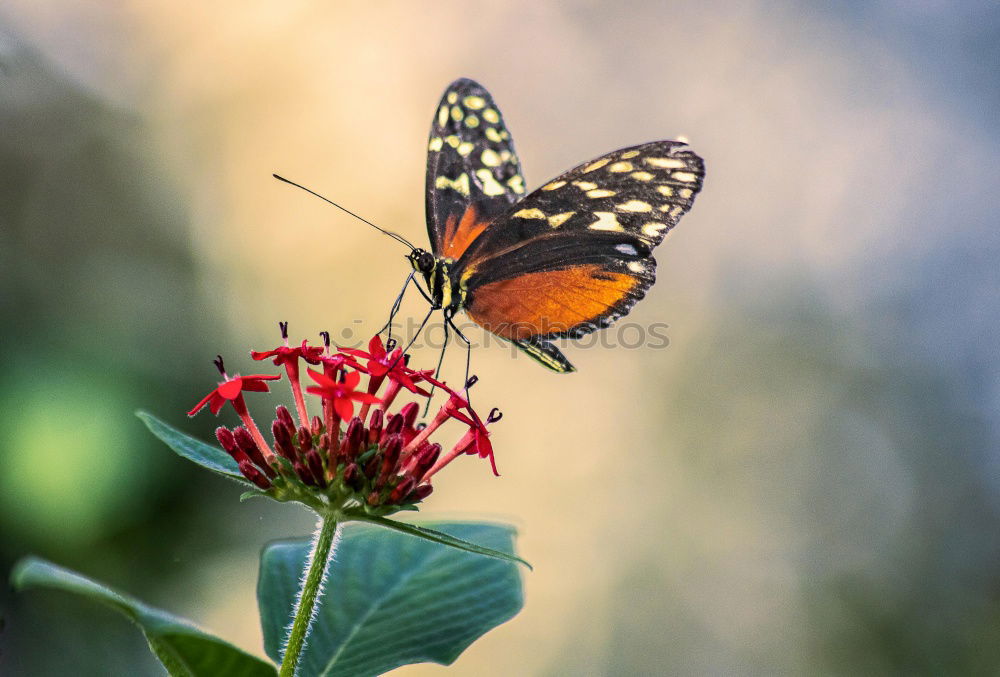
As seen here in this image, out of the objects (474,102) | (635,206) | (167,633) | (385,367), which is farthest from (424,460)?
(474,102)

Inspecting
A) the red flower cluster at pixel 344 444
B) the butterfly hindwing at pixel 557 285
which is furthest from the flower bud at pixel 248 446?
the butterfly hindwing at pixel 557 285

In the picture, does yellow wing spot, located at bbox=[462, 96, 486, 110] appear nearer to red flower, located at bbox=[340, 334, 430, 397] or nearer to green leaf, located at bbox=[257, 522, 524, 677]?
red flower, located at bbox=[340, 334, 430, 397]

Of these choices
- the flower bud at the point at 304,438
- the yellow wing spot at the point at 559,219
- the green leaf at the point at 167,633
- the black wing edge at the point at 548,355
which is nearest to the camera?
the green leaf at the point at 167,633

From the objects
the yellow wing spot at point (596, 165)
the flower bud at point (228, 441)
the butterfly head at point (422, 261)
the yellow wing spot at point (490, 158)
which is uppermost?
the yellow wing spot at point (596, 165)

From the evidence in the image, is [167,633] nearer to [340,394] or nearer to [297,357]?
[340,394]

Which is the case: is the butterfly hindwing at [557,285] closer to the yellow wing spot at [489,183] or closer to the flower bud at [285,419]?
the yellow wing spot at [489,183]

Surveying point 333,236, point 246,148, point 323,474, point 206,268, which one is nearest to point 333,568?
point 323,474

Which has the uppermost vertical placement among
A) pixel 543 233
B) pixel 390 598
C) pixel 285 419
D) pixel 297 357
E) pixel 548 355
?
pixel 543 233
